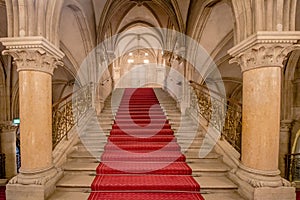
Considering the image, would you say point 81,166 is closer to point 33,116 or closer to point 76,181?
point 76,181

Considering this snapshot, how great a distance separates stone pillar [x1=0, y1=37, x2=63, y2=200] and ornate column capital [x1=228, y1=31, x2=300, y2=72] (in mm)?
3018

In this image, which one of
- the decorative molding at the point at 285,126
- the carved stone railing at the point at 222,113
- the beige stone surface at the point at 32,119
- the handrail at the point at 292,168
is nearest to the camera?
the beige stone surface at the point at 32,119

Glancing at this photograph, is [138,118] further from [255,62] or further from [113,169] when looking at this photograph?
[255,62]

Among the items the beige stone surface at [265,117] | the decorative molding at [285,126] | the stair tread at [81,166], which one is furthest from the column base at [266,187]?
the decorative molding at [285,126]

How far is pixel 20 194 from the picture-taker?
341 centimetres

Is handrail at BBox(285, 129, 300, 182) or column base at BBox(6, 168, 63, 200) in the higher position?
column base at BBox(6, 168, 63, 200)

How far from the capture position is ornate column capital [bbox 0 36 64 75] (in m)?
3.38

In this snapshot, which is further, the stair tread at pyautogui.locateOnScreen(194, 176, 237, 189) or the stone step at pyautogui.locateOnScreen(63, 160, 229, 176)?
the stone step at pyautogui.locateOnScreen(63, 160, 229, 176)

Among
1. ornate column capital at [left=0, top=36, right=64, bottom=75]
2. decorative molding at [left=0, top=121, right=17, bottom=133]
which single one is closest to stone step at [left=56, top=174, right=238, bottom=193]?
ornate column capital at [left=0, top=36, right=64, bottom=75]

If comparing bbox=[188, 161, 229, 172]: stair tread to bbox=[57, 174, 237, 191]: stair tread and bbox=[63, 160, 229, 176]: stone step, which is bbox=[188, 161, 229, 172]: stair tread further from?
bbox=[57, 174, 237, 191]: stair tread

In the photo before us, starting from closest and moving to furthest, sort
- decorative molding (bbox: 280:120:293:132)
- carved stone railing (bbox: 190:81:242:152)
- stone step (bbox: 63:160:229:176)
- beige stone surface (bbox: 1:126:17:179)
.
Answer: stone step (bbox: 63:160:229:176), carved stone railing (bbox: 190:81:242:152), decorative molding (bbox: 280:120:293:132), beige stone surface (bbox: 1:126:17:179)

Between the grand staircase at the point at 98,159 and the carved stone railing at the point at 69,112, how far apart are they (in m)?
0.39

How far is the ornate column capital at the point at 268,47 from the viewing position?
3.23 metres

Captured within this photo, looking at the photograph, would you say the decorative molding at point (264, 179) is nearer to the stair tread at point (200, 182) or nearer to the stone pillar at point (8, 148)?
the stair tread at point (200, 182)
